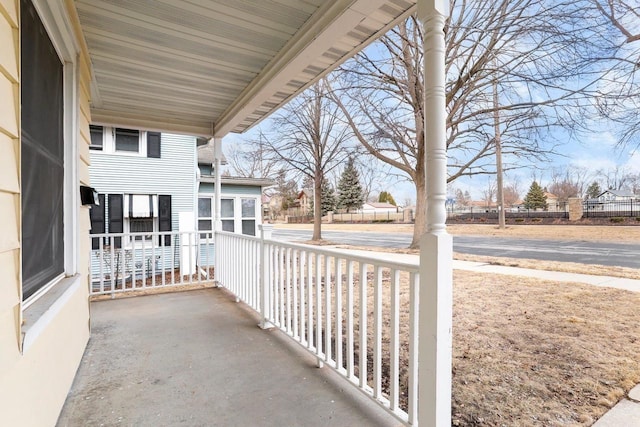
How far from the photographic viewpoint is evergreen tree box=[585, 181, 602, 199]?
39.4ft

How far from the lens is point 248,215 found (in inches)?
370

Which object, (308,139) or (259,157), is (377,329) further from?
(259,157)

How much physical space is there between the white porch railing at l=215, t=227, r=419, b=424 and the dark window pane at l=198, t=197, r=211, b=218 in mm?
4853

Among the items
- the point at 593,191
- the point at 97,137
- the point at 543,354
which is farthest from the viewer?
the point at 593,191

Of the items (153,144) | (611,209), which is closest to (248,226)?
(153,144)

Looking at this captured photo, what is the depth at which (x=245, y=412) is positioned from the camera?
6.01ft

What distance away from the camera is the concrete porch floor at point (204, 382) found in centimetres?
179

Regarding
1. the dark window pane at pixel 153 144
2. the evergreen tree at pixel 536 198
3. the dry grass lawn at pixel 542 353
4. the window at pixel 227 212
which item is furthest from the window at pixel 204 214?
the evergreen tree at pixel 536 198

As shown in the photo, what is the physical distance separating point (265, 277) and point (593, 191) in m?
14.6

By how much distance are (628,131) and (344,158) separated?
29.5 ft

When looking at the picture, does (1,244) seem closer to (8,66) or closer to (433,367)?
(8,66)

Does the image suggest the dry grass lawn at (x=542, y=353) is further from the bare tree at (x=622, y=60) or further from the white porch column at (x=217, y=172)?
the white porch column at (x=217, y=172)

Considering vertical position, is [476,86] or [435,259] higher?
[476,86]

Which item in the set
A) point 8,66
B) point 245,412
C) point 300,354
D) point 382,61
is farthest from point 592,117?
point 8,66
